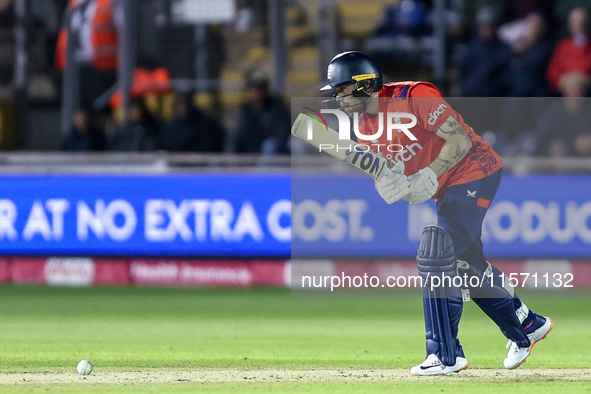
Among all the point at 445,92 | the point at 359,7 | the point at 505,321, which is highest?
the point at 359,7

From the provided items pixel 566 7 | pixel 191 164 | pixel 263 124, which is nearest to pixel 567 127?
pixel 566 7

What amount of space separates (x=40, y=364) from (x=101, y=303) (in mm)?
3913

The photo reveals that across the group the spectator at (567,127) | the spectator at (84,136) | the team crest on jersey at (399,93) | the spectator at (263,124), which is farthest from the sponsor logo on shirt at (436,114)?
the spectator at (84,136)

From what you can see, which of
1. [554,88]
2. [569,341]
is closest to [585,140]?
[554,88]

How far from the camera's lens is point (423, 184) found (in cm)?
606

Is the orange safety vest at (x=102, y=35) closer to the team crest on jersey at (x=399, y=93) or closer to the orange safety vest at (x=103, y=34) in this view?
the orange safety vest at (x=103, y=34)

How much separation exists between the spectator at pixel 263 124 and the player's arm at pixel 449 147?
5756mm

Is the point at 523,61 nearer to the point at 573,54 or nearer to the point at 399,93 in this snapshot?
the point at 573,54

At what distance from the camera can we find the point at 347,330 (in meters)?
8.88

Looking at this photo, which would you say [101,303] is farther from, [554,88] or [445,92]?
[554,88]

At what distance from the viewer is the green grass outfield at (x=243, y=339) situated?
5988 millimetres

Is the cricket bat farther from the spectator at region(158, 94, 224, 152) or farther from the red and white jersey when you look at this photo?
the spectator at region(158, 94, 224, 152)

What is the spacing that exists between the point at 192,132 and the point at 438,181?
254 inches

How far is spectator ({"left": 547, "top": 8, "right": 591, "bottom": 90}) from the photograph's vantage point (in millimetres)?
11688
